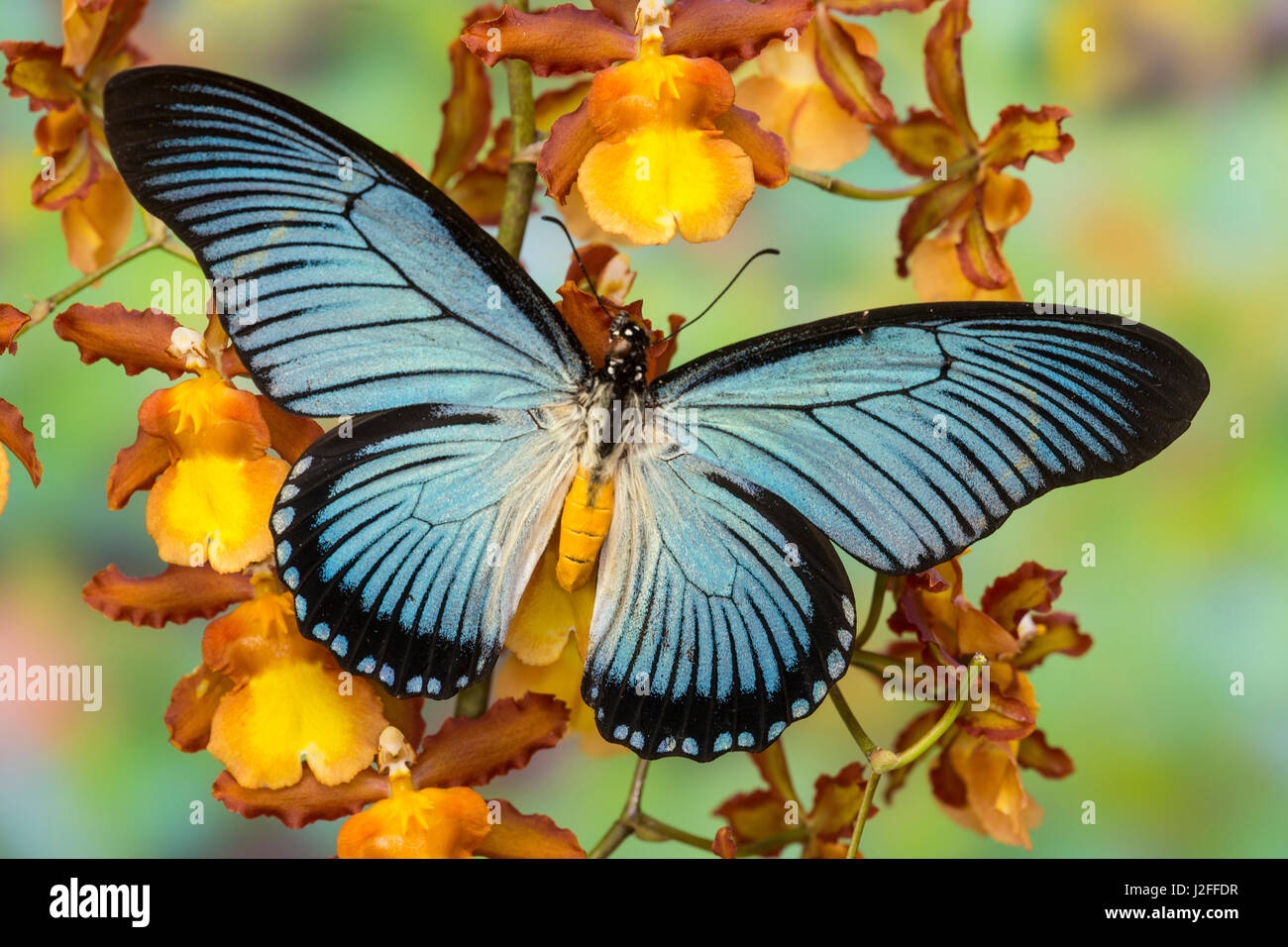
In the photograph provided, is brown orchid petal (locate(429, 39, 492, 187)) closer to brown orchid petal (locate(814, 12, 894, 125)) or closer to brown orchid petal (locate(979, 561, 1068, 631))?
brown orchid petal (locate(814, 12, 894, 125))

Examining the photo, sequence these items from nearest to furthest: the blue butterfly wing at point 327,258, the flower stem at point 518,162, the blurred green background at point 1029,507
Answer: the blue butterfly wing at point 327,258 → the flower stem at point 518,162 → the blurred green background at point 1029,507

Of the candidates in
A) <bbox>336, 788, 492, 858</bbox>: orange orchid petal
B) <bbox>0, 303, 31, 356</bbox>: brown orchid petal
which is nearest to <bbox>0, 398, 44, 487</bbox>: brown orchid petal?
<bbox>0, 303, 31, 356</bbox>: brown orchid petal

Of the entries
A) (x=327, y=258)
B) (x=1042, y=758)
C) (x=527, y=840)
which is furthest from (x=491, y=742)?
(x=1042, y=758)

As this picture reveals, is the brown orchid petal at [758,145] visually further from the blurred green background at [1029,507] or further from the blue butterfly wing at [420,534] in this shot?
the blurred green background at [1029,507]

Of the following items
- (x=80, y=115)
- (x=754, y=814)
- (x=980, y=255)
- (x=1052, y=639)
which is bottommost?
(x=754, y=814)

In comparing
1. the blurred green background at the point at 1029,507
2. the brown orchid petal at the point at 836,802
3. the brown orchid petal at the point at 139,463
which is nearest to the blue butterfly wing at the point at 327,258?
the brown orchid petal at the point at 139,463

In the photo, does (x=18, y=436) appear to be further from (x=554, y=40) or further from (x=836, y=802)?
(x=836, y=802)
